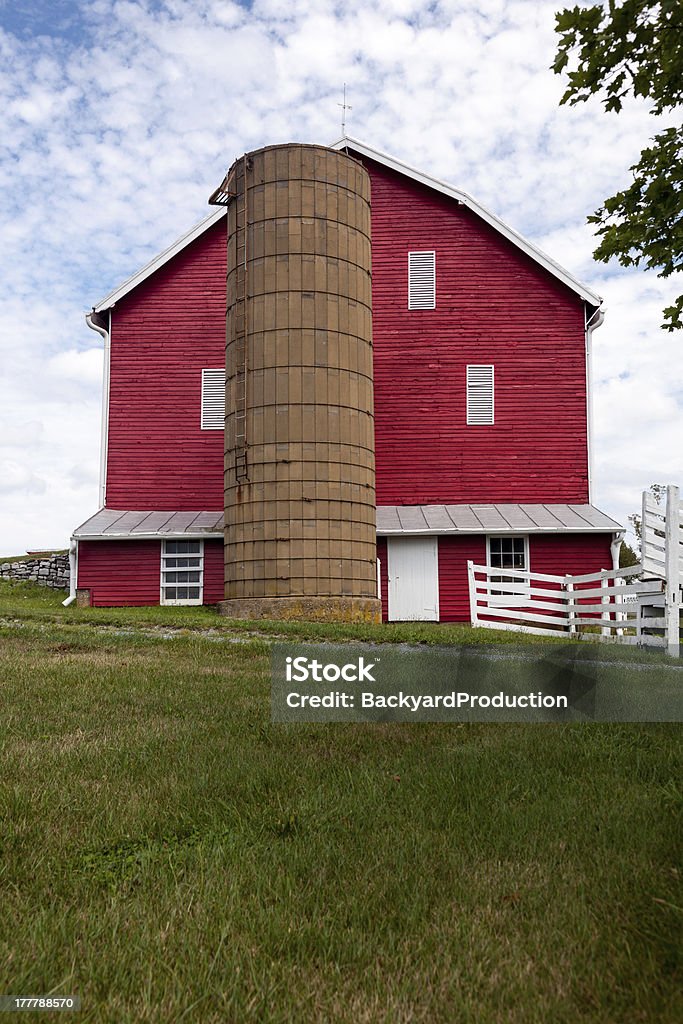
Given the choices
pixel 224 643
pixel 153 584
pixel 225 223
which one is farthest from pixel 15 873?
pixel 225 223

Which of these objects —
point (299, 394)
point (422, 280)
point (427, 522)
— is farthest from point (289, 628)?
point (422, 280)

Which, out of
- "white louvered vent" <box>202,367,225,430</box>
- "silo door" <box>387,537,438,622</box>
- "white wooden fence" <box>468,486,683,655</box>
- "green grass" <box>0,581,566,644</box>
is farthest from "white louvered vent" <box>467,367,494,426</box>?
"green grass" <box>0,581,566,644</box>

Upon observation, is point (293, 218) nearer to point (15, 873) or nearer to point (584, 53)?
point (584, 53)

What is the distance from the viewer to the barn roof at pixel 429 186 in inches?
941

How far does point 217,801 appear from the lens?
178 inches

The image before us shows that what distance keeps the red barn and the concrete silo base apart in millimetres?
3648

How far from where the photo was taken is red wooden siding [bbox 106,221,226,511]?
2389 cm

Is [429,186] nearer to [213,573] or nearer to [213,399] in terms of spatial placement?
[213,399]

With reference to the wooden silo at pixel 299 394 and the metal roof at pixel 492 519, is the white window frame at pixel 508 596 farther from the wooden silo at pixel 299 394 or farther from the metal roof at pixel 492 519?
the wooden silo at pixel 299 394

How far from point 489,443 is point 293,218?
751 cm

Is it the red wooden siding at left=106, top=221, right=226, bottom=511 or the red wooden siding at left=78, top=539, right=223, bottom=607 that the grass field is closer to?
the red wooden siding at left=78, top=539, right=223, bottom=607

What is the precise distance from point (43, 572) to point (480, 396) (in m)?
13.7

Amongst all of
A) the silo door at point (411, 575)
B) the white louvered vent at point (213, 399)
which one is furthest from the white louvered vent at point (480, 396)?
the white louvered vent at point (213, 399)

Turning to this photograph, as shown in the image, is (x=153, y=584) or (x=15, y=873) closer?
(x=15, y=873)
